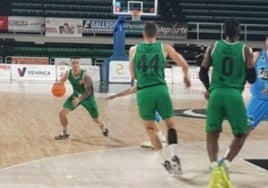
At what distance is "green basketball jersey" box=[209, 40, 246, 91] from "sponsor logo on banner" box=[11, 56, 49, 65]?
2720 cm

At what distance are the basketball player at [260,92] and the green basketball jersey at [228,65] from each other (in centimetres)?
98

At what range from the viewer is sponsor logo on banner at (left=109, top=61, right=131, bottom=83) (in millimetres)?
26906

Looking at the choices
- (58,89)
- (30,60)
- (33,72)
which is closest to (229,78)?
(58,89)

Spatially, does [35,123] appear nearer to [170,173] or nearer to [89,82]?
[89,82]

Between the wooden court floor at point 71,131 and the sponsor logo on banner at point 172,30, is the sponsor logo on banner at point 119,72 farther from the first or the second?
the wooden court floor at point 71,131

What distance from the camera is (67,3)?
3644cm

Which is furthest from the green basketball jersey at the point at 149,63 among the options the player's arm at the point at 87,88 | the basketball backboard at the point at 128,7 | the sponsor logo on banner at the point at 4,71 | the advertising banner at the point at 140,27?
the advertising banner at the point at 140,27

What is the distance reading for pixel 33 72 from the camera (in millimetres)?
28875

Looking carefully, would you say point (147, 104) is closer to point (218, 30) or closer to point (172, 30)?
point (172, 30)

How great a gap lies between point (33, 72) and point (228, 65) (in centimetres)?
2400

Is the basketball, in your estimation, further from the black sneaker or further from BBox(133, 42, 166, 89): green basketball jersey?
BBox(133, 42, 166, 89): green basketball jersey

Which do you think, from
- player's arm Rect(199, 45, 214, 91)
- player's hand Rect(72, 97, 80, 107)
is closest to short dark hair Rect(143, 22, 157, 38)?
player's arm Rect(199, 45, 214, 91)

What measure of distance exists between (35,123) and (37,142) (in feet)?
8.97

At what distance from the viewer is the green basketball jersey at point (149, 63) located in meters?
6.50
